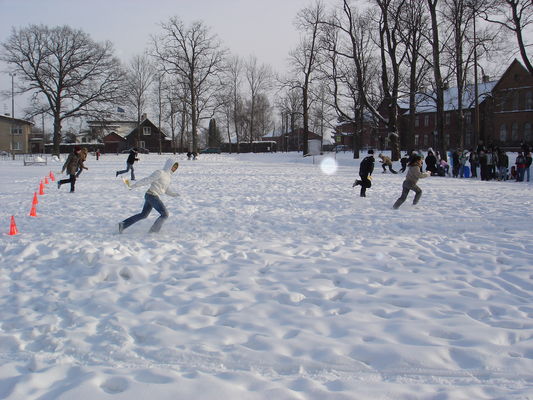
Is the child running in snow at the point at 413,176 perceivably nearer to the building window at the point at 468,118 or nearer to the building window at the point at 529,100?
the building window at the point at 529,100

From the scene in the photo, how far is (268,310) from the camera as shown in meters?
5.00

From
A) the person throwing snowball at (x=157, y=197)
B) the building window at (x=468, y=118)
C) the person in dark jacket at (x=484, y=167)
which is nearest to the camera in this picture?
the person throwing snowball at (x=157, y=197)

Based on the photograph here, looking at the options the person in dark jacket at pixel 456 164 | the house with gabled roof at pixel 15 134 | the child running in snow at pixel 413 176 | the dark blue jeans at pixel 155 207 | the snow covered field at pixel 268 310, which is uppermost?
the house with gabled roof at pixel 15 134

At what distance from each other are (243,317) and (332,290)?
1.36m

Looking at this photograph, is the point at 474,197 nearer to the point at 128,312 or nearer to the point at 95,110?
the point at 128,312

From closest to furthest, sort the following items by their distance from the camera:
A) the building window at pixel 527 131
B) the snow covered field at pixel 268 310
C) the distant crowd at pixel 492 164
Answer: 1. the snow covered field at pixel 268 310
2. the distant crowd at pixel 492 164
3. the building window at pixel 527 131

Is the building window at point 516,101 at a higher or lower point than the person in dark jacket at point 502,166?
higher

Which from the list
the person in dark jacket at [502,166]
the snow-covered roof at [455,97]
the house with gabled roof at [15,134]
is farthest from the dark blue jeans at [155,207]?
the house with gabled roof at [15,134]

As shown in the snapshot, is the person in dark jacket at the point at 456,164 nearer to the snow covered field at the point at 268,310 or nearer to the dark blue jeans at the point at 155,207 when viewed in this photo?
the snow covered field at the point at 268,310

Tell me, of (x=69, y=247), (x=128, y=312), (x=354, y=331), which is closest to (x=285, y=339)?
(x=354, y=331)

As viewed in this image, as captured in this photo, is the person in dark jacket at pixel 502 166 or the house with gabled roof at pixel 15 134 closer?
the person in dark jacket at pixel 502 166

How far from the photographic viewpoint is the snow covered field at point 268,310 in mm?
3516

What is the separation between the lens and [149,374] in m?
3.61

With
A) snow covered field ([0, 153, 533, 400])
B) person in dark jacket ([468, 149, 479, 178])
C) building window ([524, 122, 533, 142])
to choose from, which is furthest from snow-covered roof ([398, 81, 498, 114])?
snow covered field ([0, 153, 533, 400])
